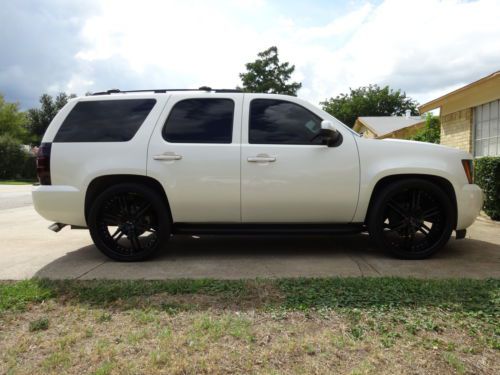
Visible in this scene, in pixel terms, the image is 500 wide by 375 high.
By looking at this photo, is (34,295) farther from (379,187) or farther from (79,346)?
(379,187)

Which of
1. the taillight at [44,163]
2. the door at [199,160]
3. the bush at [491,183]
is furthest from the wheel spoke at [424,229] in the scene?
the taillight at [44,163]

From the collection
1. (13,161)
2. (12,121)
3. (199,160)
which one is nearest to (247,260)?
(199,160)

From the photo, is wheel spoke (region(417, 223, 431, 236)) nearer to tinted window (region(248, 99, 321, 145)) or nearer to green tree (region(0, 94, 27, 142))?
tinted window (region(248, 99, 321, 145))

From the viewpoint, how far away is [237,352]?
2.44 meters

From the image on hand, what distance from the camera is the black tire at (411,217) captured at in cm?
447

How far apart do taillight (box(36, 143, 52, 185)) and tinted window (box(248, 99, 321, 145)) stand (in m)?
2.26

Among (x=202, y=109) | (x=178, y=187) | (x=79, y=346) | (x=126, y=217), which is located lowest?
(x=79, y=346)

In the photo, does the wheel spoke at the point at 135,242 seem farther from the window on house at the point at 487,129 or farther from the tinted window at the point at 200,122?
the window on house at the point at 487,129

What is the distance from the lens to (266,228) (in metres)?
4.55

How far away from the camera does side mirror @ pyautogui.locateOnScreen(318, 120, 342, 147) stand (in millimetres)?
4266

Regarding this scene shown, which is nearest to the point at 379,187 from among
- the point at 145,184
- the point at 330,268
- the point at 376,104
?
the point at 330,268

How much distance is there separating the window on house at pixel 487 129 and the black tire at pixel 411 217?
5.50 m

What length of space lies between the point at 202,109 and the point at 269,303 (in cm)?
243

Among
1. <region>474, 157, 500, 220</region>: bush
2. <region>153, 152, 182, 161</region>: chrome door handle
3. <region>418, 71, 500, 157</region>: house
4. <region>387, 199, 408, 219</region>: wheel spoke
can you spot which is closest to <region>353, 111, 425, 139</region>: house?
<region>418, 71, 500, 157</region>: house
